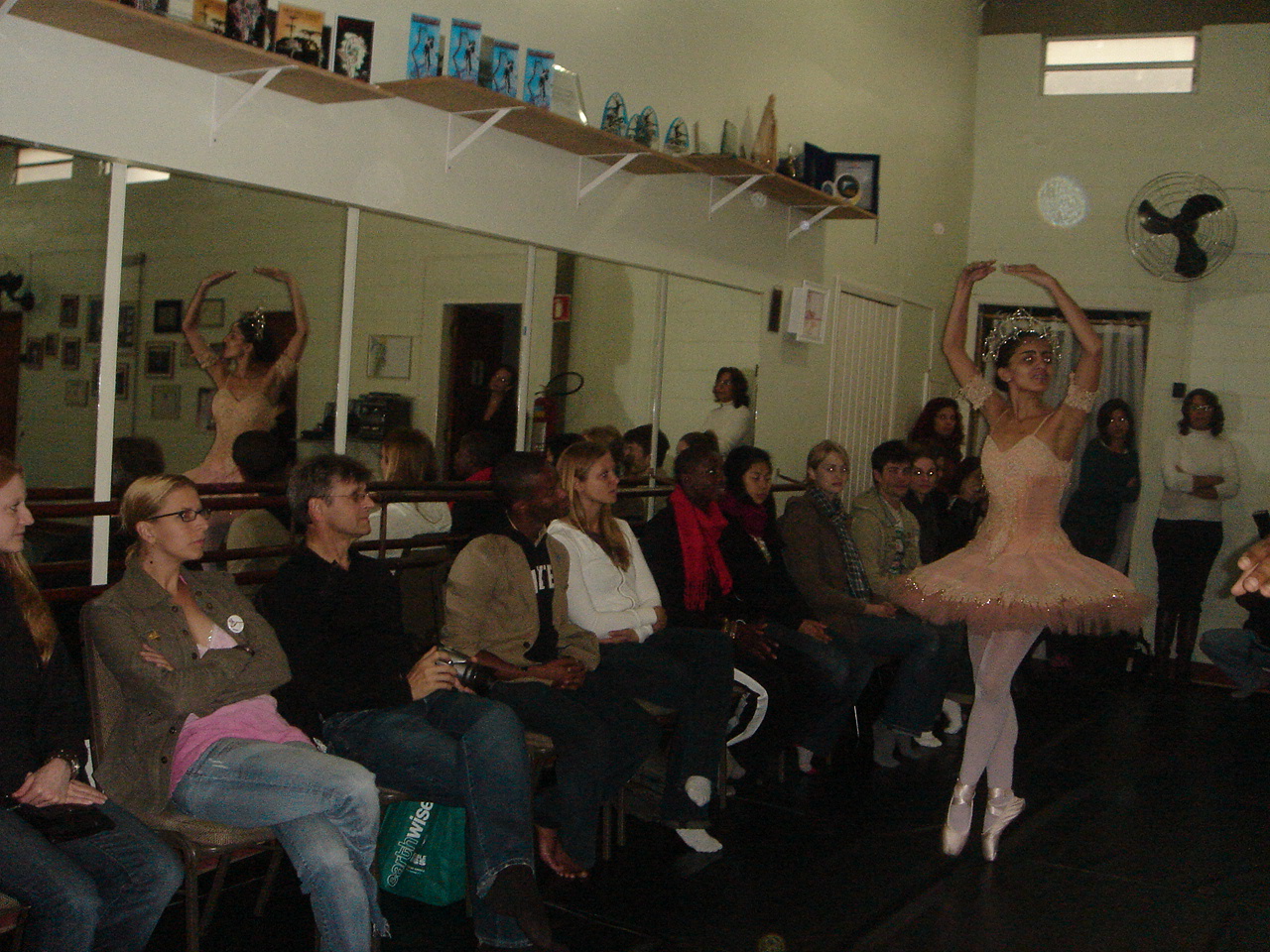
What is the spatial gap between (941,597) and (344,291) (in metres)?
2.13

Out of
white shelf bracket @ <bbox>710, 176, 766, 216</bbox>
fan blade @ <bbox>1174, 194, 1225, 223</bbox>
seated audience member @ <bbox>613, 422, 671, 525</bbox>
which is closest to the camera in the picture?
seated audience member @ <bbox>613, 422, 671, 525</bbox>

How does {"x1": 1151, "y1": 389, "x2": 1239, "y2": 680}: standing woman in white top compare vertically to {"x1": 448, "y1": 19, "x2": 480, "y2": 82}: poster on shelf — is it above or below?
below

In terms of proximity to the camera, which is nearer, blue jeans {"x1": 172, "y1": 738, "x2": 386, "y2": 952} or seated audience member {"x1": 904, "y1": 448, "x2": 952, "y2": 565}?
blue jeans {"x1": 172, "y1": 738, "x2": 386, "y2": 952}

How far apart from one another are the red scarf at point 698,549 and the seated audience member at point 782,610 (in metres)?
0.11

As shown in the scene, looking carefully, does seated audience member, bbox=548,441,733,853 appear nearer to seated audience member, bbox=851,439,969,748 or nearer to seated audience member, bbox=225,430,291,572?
seated audience member, bbox=225,430,291,572

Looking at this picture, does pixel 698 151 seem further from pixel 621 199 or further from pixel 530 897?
pixel 530 897


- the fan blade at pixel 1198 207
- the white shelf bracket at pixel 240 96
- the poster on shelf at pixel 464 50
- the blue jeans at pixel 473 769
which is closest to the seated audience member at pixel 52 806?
the blue jeans at pixel 473 769

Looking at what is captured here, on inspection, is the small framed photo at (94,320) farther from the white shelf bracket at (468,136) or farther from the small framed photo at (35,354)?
the white shelf bracket at (468,136)

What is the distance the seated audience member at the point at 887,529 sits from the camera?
5094 millimetres

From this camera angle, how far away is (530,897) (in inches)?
109

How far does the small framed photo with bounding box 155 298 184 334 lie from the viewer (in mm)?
3340

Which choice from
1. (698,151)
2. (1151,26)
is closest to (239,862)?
(698,151)

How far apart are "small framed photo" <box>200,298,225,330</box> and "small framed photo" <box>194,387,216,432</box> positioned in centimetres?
19

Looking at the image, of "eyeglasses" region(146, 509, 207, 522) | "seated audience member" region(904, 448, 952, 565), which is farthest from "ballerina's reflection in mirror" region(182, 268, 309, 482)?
"seated audience member" region(904, 448, 952, 565)
